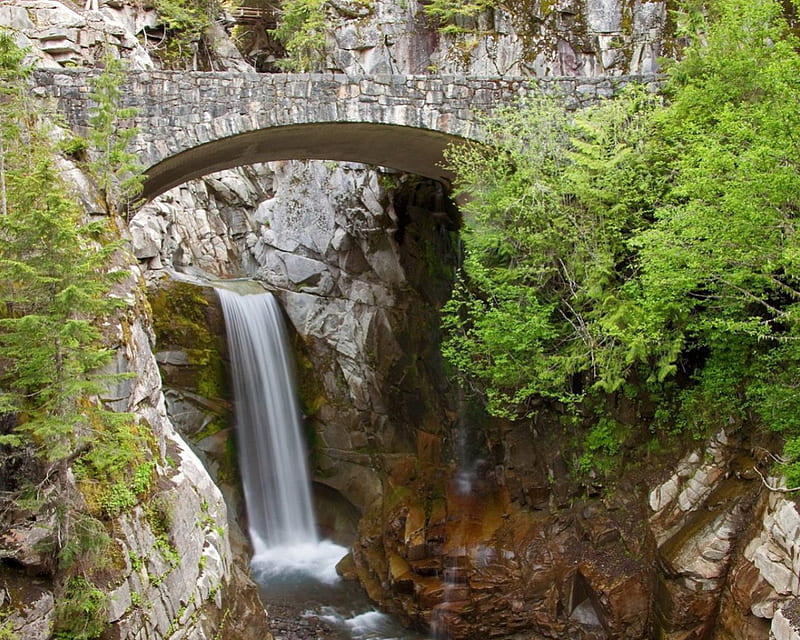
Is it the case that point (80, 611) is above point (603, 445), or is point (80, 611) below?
above

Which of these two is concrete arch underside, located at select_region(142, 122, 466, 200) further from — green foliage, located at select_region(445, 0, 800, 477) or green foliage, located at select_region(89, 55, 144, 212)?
green foliage, located at select_region(445, 0, 800, 477)

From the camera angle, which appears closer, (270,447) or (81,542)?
(81,542)

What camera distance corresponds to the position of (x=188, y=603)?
26.6 ft

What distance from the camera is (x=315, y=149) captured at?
14258mm

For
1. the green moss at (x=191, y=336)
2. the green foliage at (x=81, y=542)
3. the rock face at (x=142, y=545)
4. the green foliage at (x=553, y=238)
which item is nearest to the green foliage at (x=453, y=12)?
the green foliage at (x=553, y=238)

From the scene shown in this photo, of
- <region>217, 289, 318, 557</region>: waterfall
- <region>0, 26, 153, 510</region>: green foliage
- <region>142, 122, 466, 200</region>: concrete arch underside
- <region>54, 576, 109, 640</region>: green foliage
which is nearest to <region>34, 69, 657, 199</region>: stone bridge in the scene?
<region>142, 122, 466, 200</region>: concrete arch underside

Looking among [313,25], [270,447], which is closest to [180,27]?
[313,25]

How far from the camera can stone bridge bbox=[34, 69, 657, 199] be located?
38.2 ft

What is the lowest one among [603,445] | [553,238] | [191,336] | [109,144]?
[603,445]

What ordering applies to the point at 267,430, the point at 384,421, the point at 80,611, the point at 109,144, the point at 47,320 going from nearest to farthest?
the point at 47,320 < the point at 80,611 < the point at 109,144 < the point at 384,421 < the point at 267,430

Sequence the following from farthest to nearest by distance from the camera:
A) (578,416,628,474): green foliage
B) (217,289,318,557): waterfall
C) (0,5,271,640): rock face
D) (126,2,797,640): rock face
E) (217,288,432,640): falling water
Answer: (217,289,318,557): waterfall → (217,288,432,640): falling water → (578,416,628,474): green foliage → (126,2,797,640): rock face → (0,5,271,640): rock face

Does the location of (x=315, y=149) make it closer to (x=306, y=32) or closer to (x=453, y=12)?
(x=453, y=12)

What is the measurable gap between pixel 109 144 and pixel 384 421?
30.0 feet

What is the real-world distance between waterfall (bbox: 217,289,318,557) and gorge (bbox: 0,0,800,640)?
0.92 feet
